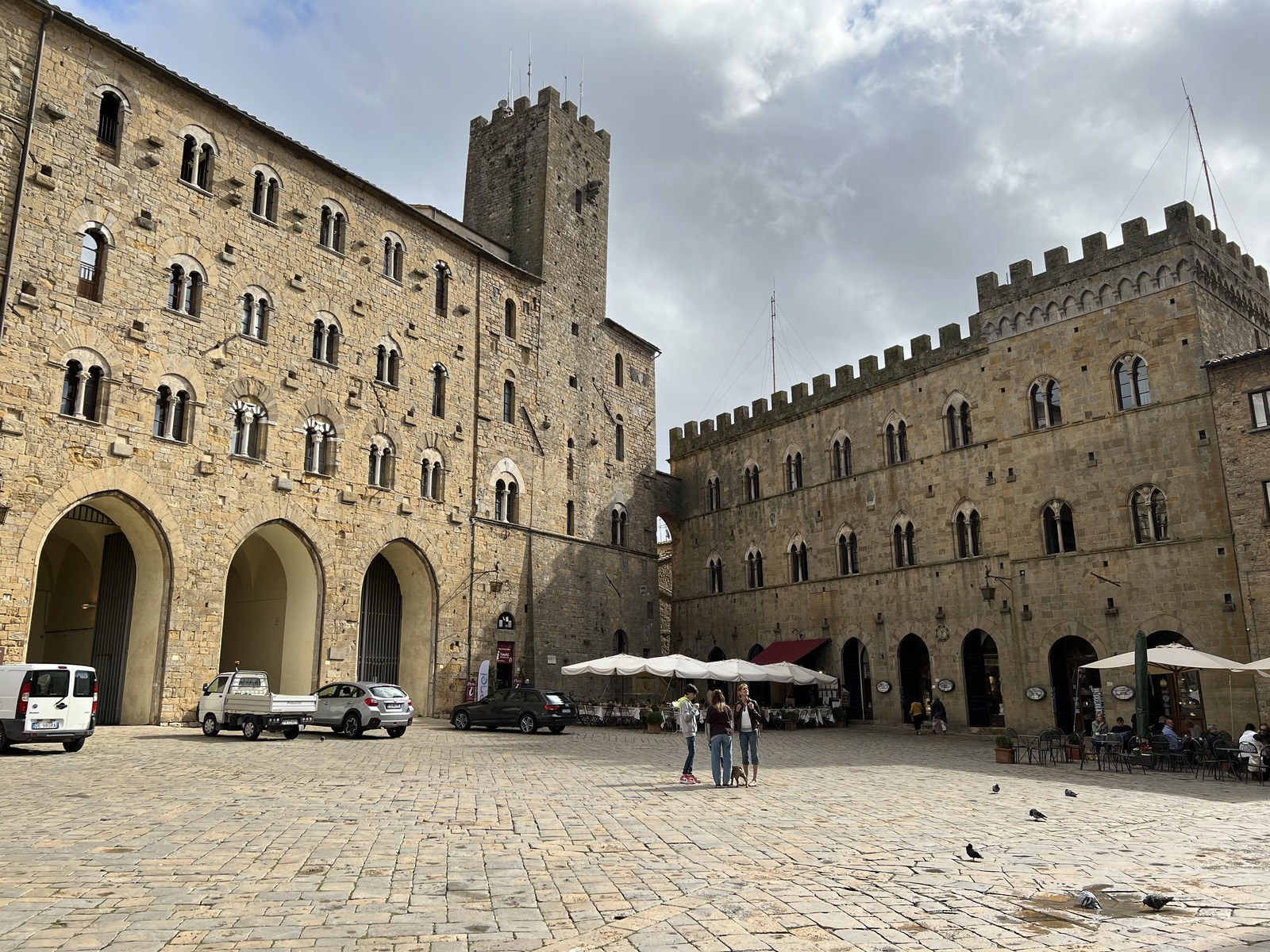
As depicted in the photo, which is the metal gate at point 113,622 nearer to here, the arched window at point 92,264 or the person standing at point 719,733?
the arched window at point 92,264

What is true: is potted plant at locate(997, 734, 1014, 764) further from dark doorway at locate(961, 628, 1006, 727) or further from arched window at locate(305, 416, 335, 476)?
arched window at locate(305, 416, 335, 476)

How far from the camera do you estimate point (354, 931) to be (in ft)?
19.6

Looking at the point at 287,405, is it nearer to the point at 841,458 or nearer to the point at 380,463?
the point at 380,463

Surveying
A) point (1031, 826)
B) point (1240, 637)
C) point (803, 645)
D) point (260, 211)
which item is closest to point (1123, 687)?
point (1240, 637)

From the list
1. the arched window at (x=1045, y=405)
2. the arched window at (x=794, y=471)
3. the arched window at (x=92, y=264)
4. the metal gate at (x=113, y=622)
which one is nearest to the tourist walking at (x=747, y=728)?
the metal gate at (x=113, y=622)

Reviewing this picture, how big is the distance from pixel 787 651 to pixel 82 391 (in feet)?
A: 81.4

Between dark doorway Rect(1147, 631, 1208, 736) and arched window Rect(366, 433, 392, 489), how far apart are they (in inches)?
920

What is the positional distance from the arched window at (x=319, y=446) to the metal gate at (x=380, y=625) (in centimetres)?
405

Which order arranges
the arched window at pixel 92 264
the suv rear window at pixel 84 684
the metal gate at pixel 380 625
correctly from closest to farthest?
1. the suv rear window at pixel 84 684
2. the arched window at pixel 92 264
3. the metal gate at pixel 380 625

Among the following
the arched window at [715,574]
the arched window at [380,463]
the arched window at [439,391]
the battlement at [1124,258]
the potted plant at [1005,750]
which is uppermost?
the battlement at [1124,258]

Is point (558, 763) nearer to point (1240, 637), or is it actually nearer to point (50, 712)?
point (50, 712)

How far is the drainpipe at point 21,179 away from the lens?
2034 cm

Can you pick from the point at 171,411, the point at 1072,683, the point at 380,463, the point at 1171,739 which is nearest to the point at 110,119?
the point at 171,411

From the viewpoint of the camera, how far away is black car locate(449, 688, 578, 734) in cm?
2486
